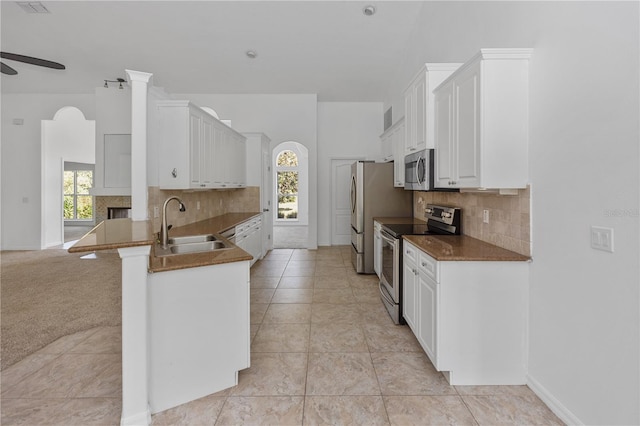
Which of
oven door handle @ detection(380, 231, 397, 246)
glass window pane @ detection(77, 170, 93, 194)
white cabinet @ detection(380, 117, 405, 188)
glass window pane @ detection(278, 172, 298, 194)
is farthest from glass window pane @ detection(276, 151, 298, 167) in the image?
oven door handle @ detection(380, 231, 397, 246)

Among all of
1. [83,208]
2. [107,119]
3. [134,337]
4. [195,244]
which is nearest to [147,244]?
[134,337]

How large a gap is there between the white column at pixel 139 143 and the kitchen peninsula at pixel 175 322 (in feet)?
2.63

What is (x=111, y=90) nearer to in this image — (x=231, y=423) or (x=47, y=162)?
(x=47, y=162)

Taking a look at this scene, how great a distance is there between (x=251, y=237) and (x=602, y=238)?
14.7ft

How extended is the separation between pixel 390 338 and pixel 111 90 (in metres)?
6.35

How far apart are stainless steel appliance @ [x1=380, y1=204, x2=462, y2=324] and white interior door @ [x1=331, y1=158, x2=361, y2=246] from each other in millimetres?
3802

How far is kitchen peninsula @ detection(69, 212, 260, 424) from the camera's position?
1.72m

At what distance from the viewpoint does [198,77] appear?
20.4ft

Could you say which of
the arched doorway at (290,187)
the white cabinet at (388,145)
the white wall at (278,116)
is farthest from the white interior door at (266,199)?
the arched doorway at (290,187)

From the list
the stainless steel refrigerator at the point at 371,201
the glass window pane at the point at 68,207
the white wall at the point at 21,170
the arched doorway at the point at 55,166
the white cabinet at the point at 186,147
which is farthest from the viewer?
the glass window pane at the point at 68,207

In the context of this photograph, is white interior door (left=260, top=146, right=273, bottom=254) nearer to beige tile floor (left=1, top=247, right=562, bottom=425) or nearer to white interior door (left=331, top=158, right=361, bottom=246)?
white interior door (left=331, top=158, right=361, bottom=246)

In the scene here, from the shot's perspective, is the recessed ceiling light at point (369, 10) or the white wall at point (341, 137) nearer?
the recessed ceiling light at point (369, 10)

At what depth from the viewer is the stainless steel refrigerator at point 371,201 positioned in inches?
187

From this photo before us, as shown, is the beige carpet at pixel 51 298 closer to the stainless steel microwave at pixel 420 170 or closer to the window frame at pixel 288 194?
the stainless steel microwave at pixel 420 170
